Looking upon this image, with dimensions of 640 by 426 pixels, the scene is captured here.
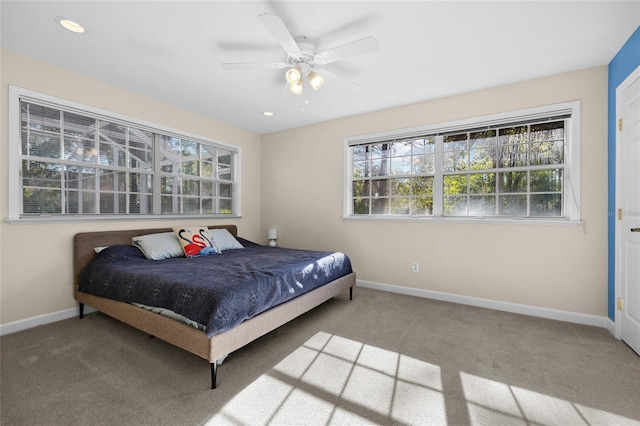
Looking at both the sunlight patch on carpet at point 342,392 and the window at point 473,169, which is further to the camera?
the window at point 473,169

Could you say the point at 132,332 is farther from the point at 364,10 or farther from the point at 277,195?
the point at 364,10

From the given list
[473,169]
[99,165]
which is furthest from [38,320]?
[473,169]

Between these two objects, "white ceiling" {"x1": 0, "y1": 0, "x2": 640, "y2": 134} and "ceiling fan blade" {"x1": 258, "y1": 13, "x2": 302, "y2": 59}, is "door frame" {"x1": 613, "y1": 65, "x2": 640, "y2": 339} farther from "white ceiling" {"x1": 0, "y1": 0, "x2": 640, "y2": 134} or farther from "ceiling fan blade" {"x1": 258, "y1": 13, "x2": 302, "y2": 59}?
"ceiling fan blade" {"x1": 258, "y1": 13, "x2": 302, "y2": 59}

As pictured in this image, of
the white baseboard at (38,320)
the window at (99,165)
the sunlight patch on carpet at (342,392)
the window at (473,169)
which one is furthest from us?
the window at (473,169)

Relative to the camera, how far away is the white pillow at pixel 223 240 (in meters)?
3.61

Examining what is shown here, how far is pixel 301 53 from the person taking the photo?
220cm

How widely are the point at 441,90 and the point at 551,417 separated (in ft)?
9.92

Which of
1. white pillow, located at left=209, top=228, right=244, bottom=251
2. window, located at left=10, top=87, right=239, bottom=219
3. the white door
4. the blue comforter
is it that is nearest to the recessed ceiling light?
window, located at left=10, top=87, right=239, bottom=219

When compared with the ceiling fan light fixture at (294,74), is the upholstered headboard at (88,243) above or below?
below

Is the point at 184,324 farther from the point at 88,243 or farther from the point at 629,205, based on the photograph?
the point at 629,205

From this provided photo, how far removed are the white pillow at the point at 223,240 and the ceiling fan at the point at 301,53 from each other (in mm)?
2129

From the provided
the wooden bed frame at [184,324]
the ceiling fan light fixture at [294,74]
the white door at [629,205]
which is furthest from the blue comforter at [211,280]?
the white door at [629,205]

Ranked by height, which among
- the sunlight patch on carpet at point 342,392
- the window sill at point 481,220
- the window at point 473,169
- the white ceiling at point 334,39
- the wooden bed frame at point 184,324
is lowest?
the sunlight patch on carpet at point 342,392

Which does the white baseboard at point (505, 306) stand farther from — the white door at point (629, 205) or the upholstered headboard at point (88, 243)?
the upholstered headboard at point (88, 243)
